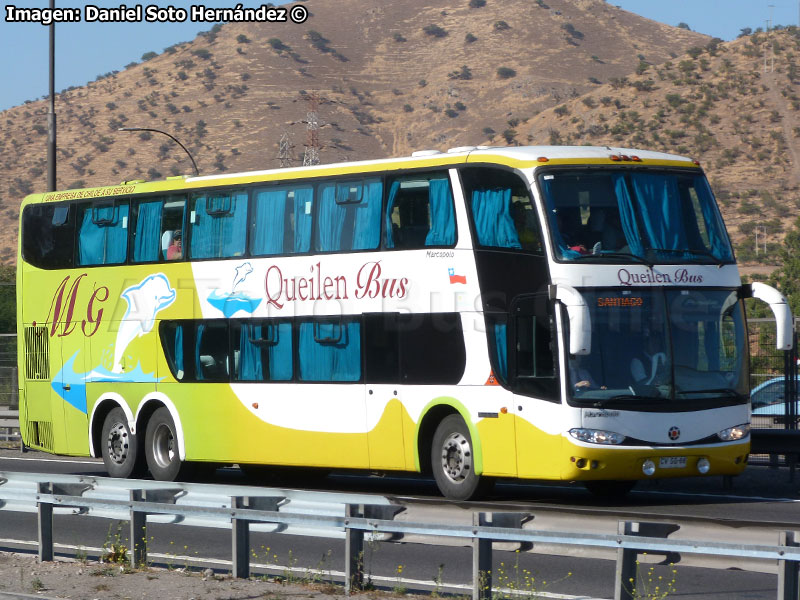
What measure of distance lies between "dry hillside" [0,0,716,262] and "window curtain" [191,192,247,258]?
264 feet

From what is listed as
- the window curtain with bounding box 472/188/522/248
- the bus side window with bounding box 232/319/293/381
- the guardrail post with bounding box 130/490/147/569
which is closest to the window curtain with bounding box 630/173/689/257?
the window curtain with bounding box 472/188/522/248

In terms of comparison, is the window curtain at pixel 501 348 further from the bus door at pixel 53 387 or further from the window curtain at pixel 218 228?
the bus door at pixel 53 387

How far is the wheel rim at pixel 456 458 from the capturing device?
1600 cm

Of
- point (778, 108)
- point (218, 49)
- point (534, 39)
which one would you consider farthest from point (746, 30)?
point (218, 49)

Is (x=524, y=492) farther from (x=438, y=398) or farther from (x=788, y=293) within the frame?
(x=788, y=293)

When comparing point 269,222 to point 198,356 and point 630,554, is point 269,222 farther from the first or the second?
point 630,554

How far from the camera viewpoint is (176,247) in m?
19.6

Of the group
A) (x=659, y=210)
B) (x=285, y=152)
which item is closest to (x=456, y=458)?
(x=659, y=210)

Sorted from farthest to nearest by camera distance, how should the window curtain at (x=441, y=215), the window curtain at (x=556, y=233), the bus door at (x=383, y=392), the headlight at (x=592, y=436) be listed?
1. the bus door at (x=383, y=392)
2. the window curtain at (x=441, y=215)
3. the window curtain at (x=556, y=233)
4. the headlight at (x=592, y=436)

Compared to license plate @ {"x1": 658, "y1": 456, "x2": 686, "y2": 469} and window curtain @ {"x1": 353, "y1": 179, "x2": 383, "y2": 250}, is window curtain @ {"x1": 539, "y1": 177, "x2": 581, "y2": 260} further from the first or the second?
window curtain @ {"x1": 353, "y1": 179, "x2": 383, "y2": 250}

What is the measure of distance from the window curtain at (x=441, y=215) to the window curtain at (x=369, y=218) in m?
0.83

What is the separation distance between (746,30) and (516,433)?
12175cm

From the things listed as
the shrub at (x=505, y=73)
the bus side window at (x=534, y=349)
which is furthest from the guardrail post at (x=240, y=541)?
the shrub at (x=505, y=73)

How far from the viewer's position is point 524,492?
1839cm
